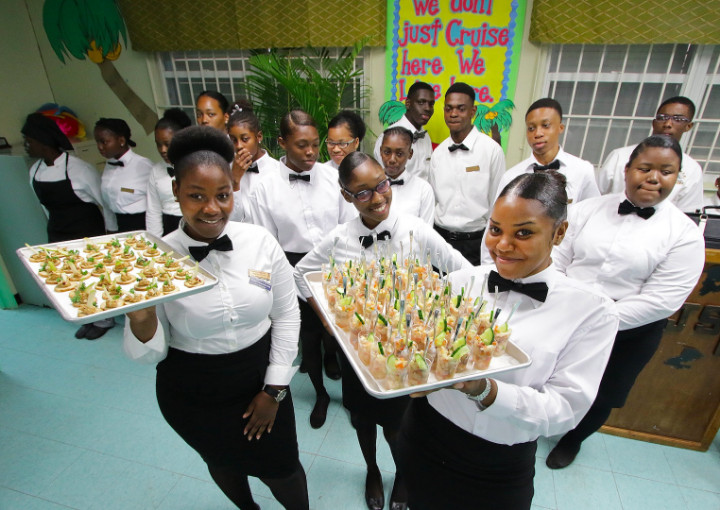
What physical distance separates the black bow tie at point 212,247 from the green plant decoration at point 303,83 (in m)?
3.03

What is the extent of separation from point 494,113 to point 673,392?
10.4 feet

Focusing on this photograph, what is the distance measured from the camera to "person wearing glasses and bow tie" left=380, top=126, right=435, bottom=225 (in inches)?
112

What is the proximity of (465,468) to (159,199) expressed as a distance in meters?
3.21

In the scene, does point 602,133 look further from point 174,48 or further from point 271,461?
point 174,48

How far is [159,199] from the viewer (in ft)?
11.0

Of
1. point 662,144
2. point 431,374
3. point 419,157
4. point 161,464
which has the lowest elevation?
point 161,464

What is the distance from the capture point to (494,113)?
4.31 metres

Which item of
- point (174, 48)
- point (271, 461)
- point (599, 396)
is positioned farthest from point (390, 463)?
point (174, 48)

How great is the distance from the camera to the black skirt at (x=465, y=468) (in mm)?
1356

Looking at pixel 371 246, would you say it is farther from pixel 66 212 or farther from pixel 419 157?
pixel 66 212

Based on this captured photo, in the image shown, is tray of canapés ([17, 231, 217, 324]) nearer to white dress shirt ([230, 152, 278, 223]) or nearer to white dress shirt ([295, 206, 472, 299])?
white dress shirt ([295, 206, 472, 299])

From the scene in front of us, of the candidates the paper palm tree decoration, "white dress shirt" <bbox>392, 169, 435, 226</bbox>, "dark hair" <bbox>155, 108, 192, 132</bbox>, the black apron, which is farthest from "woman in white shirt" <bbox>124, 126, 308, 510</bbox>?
the paper palm tree decoration

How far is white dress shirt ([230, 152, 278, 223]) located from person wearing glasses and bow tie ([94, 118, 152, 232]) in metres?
1.29

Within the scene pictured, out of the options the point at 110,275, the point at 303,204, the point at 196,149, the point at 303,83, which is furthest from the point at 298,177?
the point at 303,83
